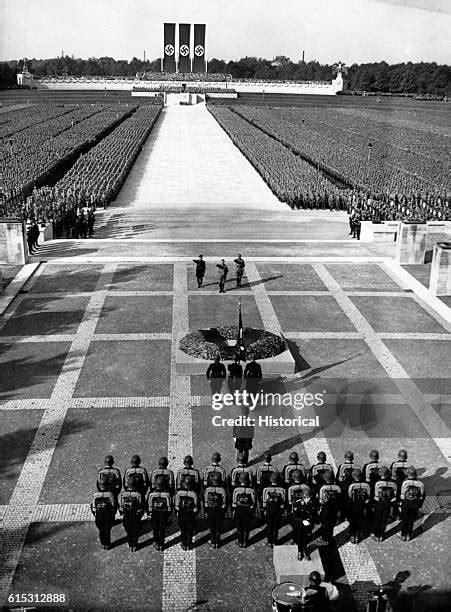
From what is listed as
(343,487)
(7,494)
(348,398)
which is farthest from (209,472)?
(348,398)

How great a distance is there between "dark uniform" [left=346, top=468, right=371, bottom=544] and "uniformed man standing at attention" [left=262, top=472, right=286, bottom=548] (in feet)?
2.85

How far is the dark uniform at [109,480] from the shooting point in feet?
27.8

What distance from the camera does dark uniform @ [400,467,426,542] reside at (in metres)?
8.45

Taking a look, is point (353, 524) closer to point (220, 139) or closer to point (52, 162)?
point (52, 162)

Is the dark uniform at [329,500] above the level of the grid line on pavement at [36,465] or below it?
above

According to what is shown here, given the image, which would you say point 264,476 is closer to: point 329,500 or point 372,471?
point 329,500

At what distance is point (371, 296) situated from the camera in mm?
18797

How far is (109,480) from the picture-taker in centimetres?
855

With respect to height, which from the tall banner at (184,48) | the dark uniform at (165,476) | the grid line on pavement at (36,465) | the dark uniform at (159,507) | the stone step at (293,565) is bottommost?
the grid line on pavement at (36,465)

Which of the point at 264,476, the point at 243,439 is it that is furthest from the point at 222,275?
the point at 264,476

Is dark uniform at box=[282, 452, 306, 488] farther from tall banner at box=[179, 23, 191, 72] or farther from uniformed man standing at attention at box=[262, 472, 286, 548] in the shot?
tall banner at box=[179, 23, 191, 72]

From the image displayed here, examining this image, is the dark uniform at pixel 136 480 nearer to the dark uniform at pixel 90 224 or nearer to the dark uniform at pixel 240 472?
the dark uniform at pixel 240 472

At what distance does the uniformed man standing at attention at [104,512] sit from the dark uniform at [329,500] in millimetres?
2618

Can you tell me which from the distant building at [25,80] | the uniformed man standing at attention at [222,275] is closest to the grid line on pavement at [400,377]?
the uniformed man standing at attention at [222,275]
